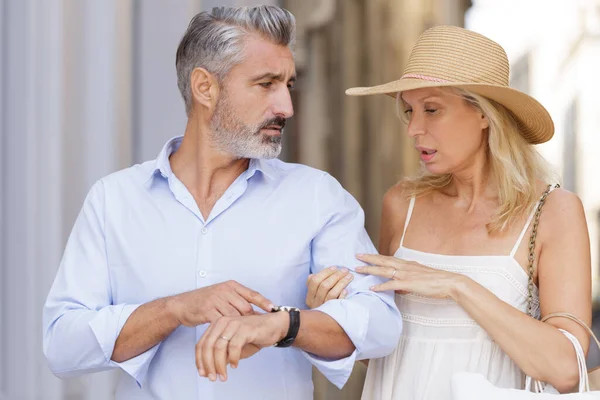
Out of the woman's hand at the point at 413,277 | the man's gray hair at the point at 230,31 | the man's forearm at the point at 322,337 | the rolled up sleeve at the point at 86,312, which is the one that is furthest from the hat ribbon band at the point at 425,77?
the rolled up sleeve at the point at 86,312

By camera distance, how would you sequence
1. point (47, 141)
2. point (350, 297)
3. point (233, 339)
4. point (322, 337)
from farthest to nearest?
point (47, 141), point (350, 297), point (322, 337), point (233, 339)

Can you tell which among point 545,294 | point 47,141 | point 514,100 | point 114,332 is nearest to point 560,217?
point 545,294

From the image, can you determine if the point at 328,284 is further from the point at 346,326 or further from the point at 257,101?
the point at 257,101

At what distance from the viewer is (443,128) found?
220cm

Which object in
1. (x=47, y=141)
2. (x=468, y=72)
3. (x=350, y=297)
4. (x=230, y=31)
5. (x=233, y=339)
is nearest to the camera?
(x=233, y=339)

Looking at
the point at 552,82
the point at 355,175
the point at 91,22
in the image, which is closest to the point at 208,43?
the point at 91,22

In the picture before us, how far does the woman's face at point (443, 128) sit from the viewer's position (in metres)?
2.20

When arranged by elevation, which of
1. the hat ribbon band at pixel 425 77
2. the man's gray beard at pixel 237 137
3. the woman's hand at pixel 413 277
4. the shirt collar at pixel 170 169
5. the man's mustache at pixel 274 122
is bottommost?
the woman's hand at pixel 413 277

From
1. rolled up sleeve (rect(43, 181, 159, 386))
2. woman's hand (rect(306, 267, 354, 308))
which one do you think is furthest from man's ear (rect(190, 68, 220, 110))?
woman's hand (rect(306, 267, 354, 308))

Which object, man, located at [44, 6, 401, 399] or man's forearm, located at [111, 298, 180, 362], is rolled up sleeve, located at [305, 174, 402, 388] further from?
man's forearm, located at [111, 298, 180, 362]

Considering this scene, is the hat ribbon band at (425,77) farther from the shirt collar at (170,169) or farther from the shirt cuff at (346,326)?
the shirt cuff at (346,326)

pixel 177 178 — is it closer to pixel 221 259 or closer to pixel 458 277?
pixel 221 259

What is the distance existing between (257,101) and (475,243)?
25.5 inches

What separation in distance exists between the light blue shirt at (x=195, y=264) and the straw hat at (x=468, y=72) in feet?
1.29
